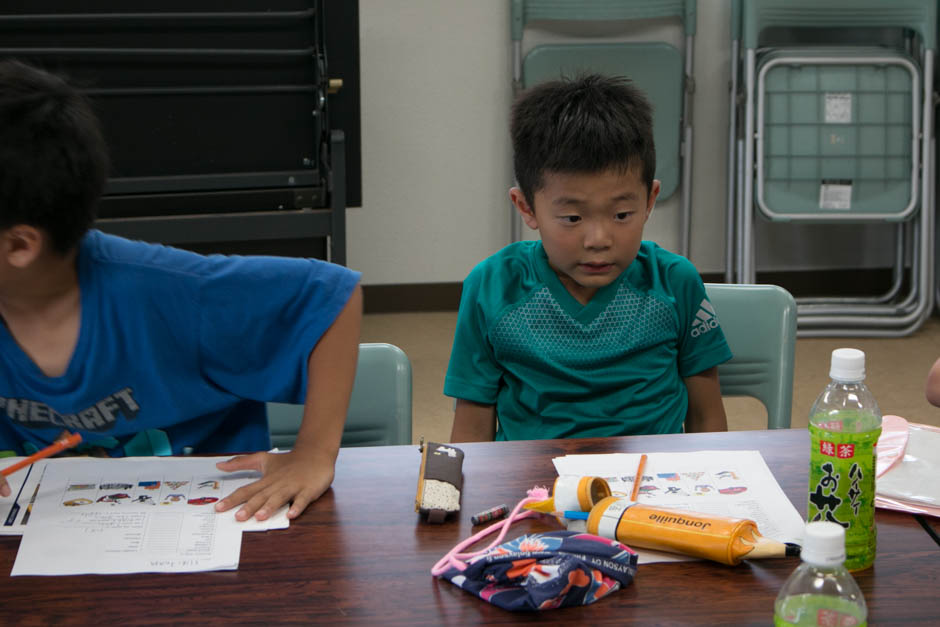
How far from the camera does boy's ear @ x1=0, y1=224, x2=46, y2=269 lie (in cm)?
109

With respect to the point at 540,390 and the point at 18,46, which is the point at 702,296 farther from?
the point at 18,46

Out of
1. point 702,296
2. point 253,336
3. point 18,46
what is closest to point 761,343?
point 702,296

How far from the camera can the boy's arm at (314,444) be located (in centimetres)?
103

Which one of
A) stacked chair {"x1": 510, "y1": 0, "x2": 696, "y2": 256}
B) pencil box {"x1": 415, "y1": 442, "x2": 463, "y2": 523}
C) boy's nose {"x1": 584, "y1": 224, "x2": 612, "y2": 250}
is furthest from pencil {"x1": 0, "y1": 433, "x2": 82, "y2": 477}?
stacked chair {"x1": 510, "y1": 0, "x2": 696, "y2": 256}

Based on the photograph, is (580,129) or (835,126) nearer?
(580,129)

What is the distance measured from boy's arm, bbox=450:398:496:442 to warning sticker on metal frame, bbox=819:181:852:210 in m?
2.51

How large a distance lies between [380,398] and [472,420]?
17cm

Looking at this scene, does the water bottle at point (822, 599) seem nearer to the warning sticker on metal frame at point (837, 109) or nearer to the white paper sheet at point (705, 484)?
the white paper sheet at point (705, 484)

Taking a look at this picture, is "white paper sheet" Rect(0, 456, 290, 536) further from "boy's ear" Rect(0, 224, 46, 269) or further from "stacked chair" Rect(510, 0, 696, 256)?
"stacked chair" Rect(510, 0, 696, 256)

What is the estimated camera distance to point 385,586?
2.89 ft

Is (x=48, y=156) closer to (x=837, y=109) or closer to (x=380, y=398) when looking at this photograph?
(x=380, y=398)

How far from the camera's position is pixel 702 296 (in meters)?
1.50

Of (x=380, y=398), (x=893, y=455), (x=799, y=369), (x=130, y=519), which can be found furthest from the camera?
(x=799, y=369)

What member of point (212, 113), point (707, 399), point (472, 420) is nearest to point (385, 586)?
point (472, 420)
